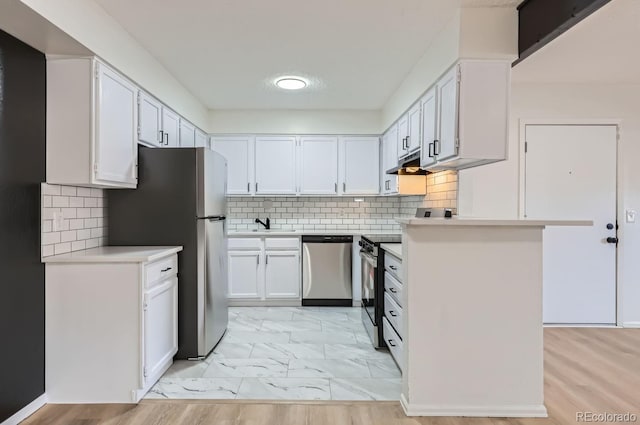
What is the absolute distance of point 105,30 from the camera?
2445mm

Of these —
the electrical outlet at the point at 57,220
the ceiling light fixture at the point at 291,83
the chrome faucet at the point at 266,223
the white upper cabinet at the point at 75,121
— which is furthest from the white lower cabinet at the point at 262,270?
the white upper cabinet at the point at 75,121

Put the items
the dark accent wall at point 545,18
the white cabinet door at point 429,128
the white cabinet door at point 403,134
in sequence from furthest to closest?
the white cabinet door at point 403,134 < the white cabinet door at point 429,128 < the dark accent wall at point 545,18

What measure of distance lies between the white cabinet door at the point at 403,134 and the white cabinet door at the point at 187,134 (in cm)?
232

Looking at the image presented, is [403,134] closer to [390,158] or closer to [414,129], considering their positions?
[414,129]

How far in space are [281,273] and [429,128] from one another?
2.62 m

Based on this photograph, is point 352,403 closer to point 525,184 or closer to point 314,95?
point 525,184

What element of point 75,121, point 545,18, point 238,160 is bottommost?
point 75,121

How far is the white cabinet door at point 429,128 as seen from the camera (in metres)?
2.90

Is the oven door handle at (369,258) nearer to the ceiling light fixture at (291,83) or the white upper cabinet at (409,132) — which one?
the white upper cabinet at (409,132)

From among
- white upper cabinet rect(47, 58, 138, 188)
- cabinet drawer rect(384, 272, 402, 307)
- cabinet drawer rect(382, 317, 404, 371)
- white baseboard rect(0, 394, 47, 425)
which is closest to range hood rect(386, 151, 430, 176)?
cabinet drawer rect(384, 272, 402, 307)

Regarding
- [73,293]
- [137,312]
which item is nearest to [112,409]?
[137,312]

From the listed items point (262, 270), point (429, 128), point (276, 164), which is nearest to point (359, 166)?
point (276, 164)

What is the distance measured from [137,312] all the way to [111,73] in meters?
1.62

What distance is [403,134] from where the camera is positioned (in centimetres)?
384
